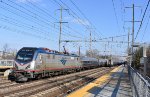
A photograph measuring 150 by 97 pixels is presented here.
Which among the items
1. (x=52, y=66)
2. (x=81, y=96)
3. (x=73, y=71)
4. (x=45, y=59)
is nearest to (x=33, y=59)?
(x=45, y=59)

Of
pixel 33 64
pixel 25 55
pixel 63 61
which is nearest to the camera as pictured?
pixel 33 64

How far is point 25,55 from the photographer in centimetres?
2845

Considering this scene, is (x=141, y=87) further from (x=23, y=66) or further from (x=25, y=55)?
(x=25, y=55)

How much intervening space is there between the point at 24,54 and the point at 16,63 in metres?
1.07

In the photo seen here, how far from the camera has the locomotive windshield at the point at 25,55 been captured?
28172 millimetres

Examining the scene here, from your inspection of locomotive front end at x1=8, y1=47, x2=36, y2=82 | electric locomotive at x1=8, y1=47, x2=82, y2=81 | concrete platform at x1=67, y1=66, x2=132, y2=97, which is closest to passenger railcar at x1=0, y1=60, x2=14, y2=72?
electric locomotive at x1=8, y1=47, x2=82, y2=81

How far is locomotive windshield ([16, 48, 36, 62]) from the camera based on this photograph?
1109 inches

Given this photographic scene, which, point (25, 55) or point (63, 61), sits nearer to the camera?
point (25, 55)

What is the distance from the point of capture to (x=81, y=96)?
57.4 feet

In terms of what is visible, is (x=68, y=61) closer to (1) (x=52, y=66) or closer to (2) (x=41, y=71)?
(1) (x=52, y=66)

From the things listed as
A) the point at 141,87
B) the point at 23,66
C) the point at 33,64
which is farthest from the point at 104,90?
the point at 141,87

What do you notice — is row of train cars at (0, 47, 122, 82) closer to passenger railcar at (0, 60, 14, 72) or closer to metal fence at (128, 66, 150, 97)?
passenger railcar at (0, 60, 14, 72)

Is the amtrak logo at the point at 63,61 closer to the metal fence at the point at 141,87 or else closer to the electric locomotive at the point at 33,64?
the electric locomotive at the point at 33,64

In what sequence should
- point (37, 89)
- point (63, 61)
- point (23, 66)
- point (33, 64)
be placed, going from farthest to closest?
point (63, 61) < point (33, 64) < point (23, 66) < point (37, 89)
